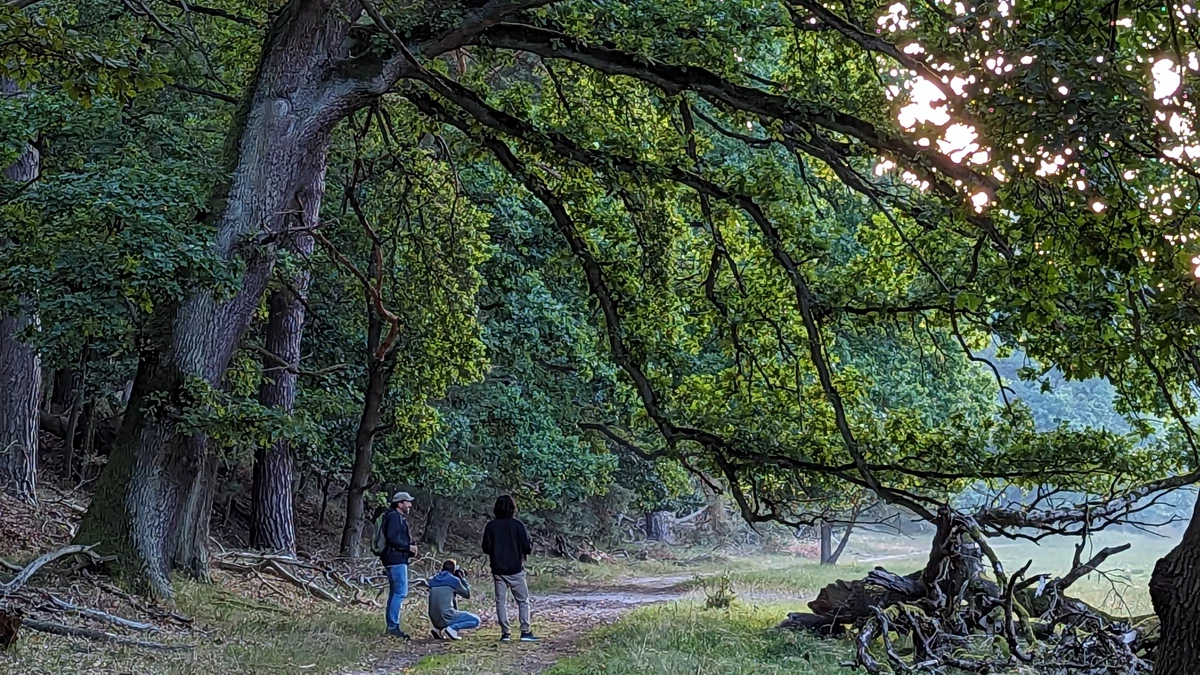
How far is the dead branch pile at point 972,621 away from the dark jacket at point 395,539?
434 centimetres

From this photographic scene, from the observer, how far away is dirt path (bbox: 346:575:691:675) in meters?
8.52

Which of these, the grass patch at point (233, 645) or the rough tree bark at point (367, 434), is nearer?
the grass patch at point (233, 645)

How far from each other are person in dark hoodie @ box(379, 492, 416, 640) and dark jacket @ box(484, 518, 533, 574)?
3.04ft

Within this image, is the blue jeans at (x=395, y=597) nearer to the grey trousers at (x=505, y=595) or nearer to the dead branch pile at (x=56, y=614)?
the grey trousers at (x=505, y=595)

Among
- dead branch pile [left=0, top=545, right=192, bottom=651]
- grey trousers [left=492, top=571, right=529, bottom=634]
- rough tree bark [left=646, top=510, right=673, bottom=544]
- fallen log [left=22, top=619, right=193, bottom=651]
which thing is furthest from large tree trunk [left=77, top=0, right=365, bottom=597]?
rough tree bark [left=646, top=510, right=673, bottom=544]

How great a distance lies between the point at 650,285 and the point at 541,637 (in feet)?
13.7

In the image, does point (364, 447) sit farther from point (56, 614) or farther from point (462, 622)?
point (56, 614)

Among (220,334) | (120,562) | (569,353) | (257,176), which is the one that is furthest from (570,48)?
(569,353)

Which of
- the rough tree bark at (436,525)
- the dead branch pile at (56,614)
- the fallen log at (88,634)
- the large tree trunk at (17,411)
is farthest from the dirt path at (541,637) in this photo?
the large tree trunk at (17,411)

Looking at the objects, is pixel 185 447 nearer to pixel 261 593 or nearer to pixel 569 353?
pixel 261 593

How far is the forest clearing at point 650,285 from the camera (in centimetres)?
532

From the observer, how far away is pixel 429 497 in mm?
24547

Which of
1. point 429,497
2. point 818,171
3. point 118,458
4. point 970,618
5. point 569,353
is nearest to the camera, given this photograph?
point 970,618

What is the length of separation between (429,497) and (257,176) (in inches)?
631
